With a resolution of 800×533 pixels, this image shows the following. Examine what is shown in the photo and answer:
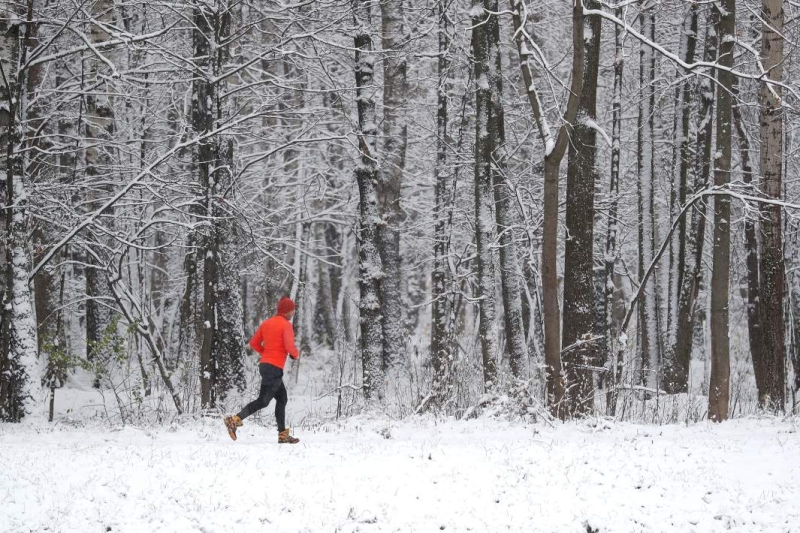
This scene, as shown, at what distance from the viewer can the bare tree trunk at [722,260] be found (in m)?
11.7

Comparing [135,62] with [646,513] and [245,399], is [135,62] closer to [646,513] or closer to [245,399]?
[245,399]

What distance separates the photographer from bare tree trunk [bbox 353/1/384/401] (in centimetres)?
1447

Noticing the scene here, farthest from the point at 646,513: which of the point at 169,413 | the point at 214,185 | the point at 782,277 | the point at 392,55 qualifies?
the point at 392,55

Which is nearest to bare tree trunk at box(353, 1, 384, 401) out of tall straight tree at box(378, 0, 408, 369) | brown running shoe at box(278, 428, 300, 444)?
tall straight tree at box(378, 0, 408, 369)

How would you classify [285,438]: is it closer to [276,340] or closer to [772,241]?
[276,340]

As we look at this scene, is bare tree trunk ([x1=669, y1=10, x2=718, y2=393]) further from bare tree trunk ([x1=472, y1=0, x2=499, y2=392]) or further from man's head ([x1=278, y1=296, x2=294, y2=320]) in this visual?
man's head ([x1=278, y1=296, x2=294, y2=320])

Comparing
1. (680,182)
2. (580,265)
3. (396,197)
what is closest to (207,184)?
(396,197)

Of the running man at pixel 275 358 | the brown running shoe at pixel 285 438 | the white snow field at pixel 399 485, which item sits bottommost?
the white snow field at pixel 399 485

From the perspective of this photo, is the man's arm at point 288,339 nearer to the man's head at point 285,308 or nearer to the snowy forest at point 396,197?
the man's head at point 285,308

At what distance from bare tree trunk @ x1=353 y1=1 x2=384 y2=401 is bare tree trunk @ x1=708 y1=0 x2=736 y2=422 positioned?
5.84 metres

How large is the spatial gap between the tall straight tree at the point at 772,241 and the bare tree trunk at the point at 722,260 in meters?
0.97

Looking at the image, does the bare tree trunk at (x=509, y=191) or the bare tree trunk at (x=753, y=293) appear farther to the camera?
the bare tree trunk at (x=509, y=191)

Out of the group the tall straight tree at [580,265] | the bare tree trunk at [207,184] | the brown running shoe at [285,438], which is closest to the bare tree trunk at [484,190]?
the tall straight tree at [580,265]

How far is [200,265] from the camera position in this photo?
A: 61.9ft
